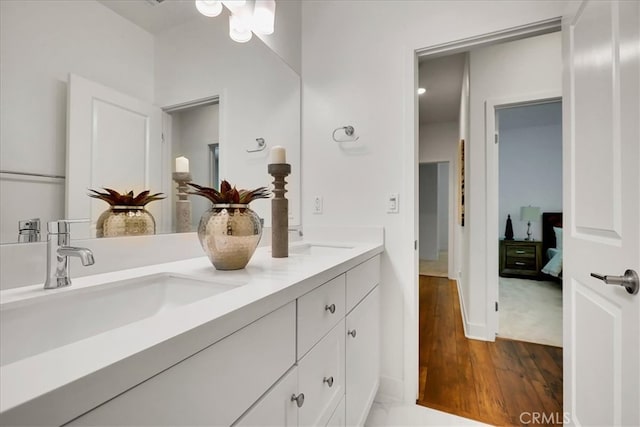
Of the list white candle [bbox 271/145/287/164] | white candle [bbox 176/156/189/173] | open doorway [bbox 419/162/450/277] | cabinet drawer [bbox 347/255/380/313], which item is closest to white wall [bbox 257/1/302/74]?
white candle [bbox 271/145/287/164]

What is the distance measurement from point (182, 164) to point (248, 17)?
0.86 m

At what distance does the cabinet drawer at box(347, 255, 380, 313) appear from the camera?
1.16 metres

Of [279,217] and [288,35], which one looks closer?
[279,217]

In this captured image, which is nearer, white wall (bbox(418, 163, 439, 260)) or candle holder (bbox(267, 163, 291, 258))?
candle holder (bbox(267, 163, 291, 258))

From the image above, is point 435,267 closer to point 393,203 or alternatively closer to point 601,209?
point 393,203

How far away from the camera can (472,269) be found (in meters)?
2.56

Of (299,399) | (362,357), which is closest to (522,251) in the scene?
(362,357)

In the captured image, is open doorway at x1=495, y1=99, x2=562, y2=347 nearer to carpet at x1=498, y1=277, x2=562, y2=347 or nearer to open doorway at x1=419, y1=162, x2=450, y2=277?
carpet at x1=498, y1=277, x2=562, y2=347

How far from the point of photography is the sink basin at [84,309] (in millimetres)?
565

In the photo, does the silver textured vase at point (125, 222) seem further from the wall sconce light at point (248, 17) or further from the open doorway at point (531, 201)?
the open doorway at point (531, 201)

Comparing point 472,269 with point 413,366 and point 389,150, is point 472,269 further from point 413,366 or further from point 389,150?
point 389,150

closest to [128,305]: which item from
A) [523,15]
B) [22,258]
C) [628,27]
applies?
[22,258]

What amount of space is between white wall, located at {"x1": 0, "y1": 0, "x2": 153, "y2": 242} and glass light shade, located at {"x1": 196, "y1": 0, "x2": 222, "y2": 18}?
0.43 metres

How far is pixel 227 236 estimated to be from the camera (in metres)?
0.92
